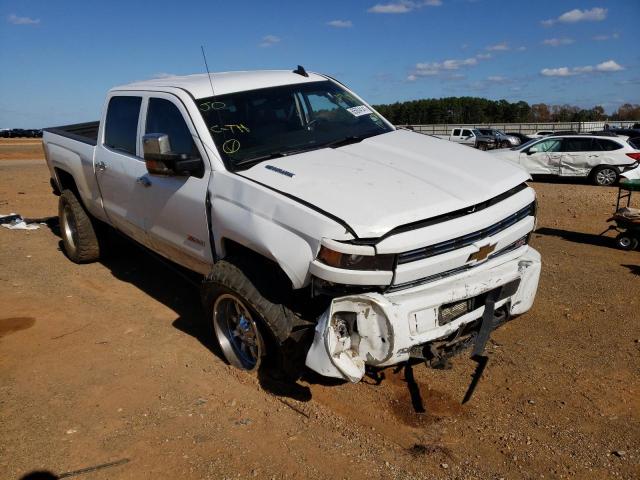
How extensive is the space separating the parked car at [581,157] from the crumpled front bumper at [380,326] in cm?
1496

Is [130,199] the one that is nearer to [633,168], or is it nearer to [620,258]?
[620,258]

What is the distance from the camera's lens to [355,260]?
123 inches

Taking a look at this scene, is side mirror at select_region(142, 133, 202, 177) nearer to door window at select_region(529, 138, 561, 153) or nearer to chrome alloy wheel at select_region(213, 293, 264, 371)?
chrome alloy wheel at select_region(213, 293, 264, 371)

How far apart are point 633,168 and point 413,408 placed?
48.6 ft

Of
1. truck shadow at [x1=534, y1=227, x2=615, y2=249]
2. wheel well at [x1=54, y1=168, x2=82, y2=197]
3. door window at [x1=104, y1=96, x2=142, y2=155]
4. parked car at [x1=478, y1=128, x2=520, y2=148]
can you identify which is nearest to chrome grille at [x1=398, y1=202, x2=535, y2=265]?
door window at [x1=104, y1=96, x2=142, y2=155]

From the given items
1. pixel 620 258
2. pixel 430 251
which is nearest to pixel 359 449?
pixel 430 251

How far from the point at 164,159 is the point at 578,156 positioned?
1573 cm

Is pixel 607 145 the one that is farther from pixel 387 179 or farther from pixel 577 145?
pixel 387 179

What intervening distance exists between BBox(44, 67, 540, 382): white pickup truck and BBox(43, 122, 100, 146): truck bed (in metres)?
1.36

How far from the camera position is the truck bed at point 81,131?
6.40 m

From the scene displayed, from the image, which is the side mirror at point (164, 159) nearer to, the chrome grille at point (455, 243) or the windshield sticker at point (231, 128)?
the windshield sticker at point (231, 128)

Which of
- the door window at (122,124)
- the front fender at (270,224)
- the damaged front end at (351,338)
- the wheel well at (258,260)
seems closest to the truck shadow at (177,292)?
the wheel well at (258,260)

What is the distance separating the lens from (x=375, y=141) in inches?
177

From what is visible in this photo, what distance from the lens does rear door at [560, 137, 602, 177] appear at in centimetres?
1673
